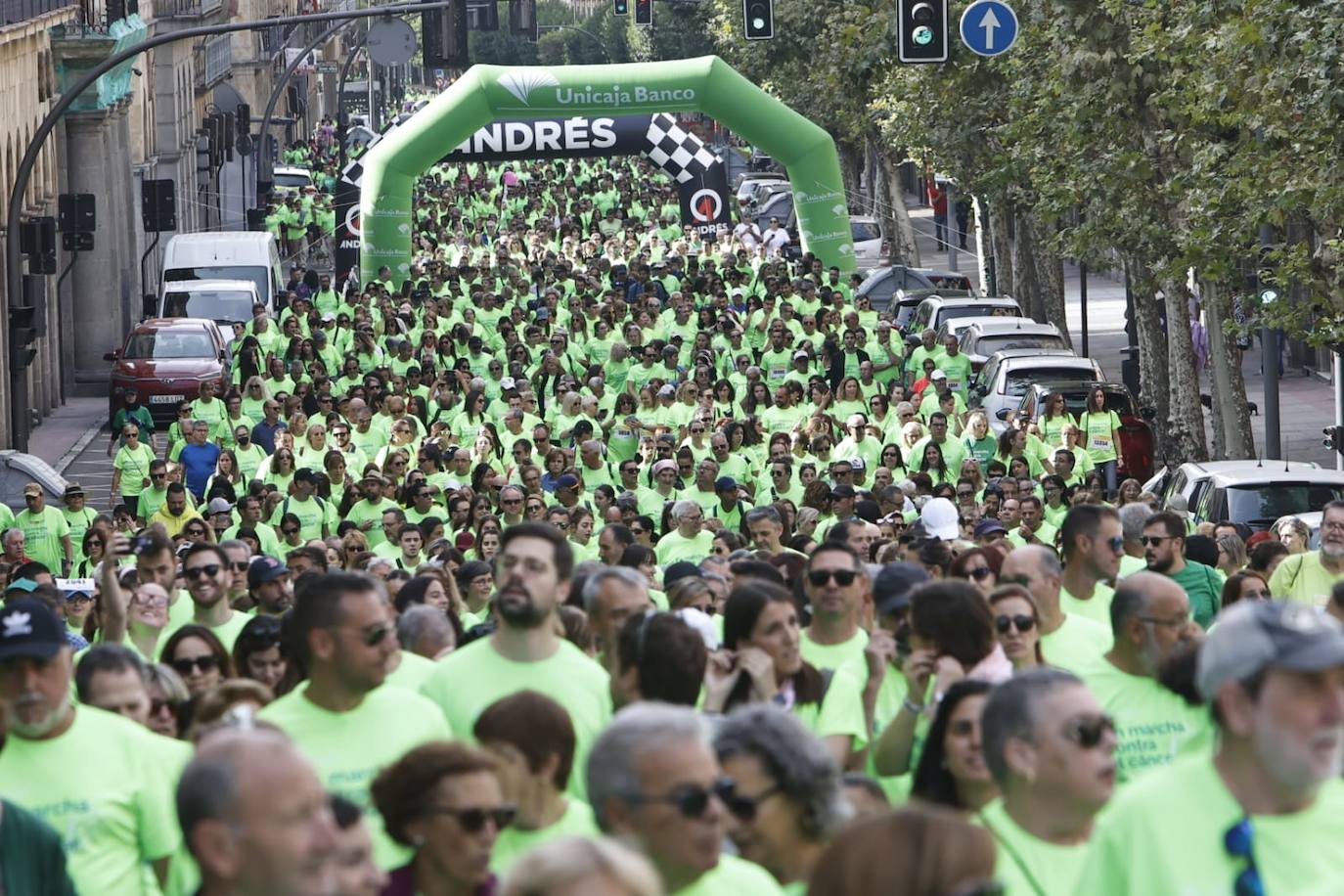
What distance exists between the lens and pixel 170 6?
57438 mm

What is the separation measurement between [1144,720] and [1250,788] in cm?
251

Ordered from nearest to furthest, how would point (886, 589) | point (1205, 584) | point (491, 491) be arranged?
1. point (886, 589)
2. point (1205, 584)
3. point (491, 491)

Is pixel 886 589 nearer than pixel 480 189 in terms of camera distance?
Yes

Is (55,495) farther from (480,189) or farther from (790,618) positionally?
(480,189)

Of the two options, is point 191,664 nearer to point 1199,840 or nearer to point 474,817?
point 474,817

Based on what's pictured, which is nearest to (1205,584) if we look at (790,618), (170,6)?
(790,618)

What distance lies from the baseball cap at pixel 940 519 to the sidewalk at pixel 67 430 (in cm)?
1806

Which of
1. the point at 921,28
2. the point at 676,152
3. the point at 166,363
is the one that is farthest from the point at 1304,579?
the point at 676,152

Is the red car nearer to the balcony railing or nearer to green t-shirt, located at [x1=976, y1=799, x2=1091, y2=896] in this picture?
the balcony railing

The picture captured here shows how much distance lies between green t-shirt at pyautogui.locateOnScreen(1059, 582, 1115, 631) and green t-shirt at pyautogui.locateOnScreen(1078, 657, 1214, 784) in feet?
8.66

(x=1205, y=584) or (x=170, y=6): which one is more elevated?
(x=170, y=6)

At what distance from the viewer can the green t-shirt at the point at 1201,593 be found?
40.9ft

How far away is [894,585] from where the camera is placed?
881cm

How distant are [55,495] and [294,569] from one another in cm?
860
